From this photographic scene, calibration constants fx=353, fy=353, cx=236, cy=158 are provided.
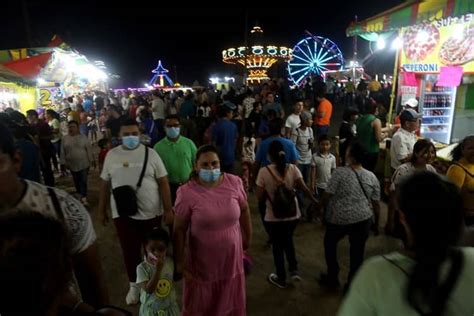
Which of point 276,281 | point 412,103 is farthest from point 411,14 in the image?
point 276,281

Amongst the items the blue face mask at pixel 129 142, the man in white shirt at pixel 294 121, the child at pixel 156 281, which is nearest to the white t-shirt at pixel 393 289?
the child at pixel 156 281

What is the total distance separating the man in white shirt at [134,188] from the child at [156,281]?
834 mm

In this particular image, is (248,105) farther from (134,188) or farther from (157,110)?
(134,188)

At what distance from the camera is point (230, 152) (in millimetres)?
6660

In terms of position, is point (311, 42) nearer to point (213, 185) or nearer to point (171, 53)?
point (213, 185)

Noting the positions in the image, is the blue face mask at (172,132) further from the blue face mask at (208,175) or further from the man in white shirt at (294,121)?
the man in white shirt at (294,121)

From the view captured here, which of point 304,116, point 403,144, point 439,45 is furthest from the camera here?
point 439,45

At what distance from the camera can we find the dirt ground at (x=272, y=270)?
382 centimetres

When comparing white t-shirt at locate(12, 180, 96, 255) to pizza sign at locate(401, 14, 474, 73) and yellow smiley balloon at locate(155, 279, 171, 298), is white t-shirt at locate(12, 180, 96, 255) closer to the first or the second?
yellow smiley balloon at locate(155, 279, 171, 298)

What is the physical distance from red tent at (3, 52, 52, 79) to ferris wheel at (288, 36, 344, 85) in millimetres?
18354

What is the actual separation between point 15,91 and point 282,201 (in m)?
12.3

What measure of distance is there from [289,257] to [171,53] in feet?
217

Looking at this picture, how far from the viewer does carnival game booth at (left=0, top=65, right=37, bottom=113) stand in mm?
10750

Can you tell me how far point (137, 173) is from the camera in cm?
360
